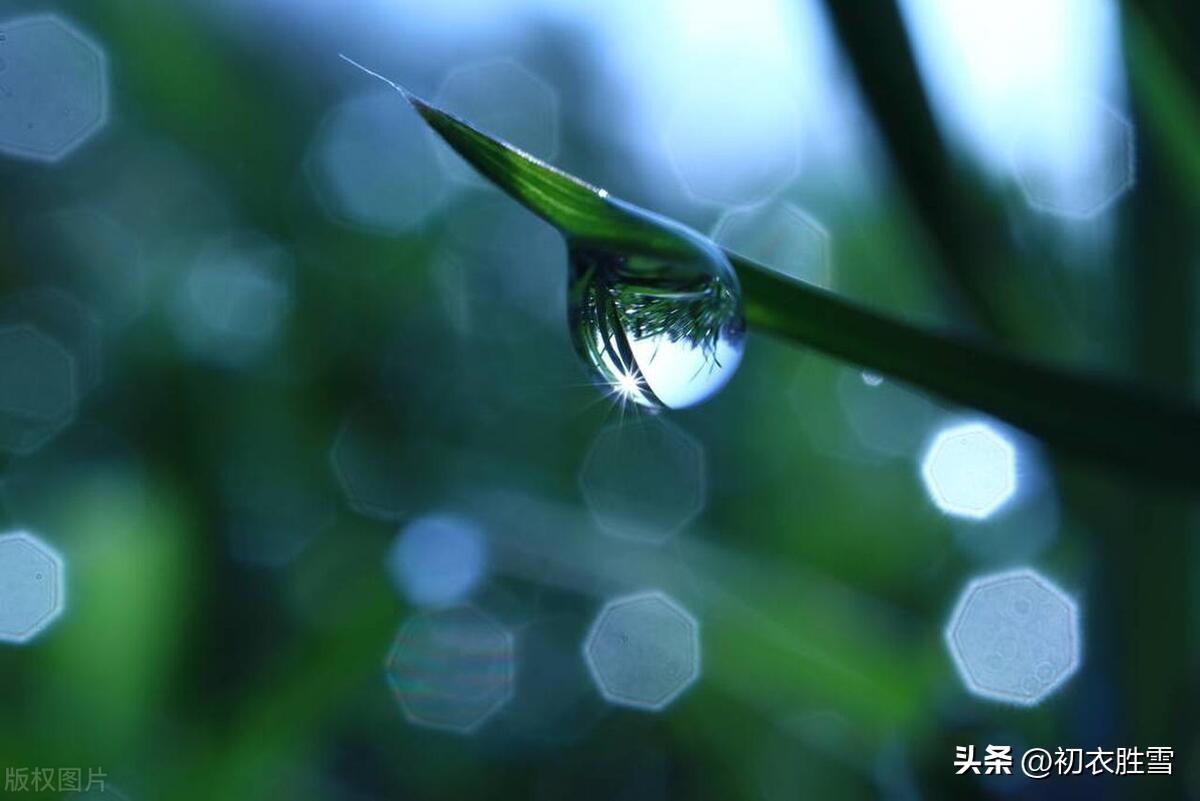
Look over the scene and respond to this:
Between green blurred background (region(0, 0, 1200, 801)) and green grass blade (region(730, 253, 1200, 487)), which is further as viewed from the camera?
green blurred background (region(0, 0, 1200, 801))

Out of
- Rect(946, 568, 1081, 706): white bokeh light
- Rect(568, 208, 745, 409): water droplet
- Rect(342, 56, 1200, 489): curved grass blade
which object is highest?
Rect(946, 568, 1081, 706): white bokeh light

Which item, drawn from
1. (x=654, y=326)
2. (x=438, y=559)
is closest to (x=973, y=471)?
(x=438, y=559)

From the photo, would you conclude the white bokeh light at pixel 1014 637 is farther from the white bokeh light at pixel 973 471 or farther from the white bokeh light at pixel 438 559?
the white bokeh light at pixel 438 559

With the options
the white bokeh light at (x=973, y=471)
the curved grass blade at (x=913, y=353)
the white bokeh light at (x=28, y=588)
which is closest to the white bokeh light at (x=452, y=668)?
the white bokeh light at (x=28, y=588)

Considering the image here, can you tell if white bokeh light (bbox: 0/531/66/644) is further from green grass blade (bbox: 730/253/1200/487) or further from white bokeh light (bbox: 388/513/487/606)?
green grass blade (bbox: 730/253/1200/487)

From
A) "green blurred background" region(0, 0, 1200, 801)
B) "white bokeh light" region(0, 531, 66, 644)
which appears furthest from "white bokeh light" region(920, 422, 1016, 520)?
"white bokeh light" region(0, 531, 66, 644)

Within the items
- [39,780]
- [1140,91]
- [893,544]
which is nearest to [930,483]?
[893,544]

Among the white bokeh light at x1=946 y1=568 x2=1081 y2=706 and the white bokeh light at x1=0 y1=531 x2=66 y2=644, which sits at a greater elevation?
the white bokeh light at x1=946 y1=568 x2=1081 y2=706
